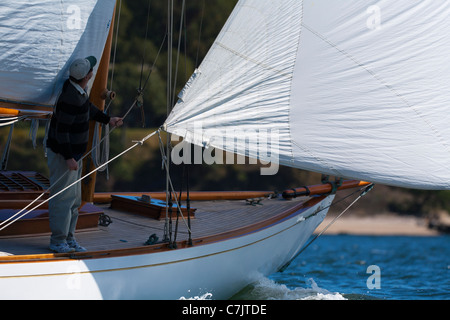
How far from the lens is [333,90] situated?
4957 millimetres

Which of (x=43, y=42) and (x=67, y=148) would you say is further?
(x=43, y=42)

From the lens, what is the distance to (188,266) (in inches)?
193

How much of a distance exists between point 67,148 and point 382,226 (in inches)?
850

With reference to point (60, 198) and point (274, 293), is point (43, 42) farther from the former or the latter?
point (274, 293)

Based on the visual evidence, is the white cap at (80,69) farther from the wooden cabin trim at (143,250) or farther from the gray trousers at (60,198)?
the wooden cabin trim at (143,250)

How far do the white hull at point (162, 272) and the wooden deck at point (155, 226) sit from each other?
0.59 ft

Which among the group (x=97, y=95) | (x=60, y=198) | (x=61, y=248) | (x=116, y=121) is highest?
(x=97, y=95)

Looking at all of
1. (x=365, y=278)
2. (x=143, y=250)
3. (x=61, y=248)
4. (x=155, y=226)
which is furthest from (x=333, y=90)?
(x=365, y=278)

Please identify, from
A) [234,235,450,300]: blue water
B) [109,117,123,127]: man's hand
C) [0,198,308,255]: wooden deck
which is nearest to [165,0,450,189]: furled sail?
[109,117,123,127]: man's hand

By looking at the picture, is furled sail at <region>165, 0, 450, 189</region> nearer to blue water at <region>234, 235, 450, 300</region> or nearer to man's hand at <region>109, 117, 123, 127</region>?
man's hand at <region>109, 117, 123, 127</region>

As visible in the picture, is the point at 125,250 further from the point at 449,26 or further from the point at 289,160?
the point at 449,26

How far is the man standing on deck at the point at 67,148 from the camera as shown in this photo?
4.54m

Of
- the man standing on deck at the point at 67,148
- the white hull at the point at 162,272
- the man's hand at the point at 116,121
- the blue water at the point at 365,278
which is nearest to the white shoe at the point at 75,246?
the man standing on deck at the point at 67,148
